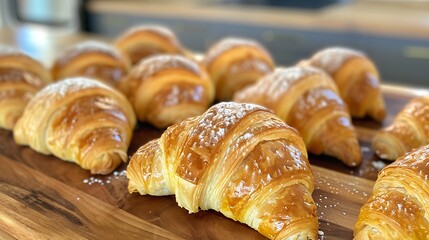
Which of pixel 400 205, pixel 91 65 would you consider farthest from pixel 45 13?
pixel 400 205

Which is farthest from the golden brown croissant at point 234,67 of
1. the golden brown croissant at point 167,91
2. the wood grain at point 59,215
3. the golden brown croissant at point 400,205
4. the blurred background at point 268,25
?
the blurred background at point 268,25

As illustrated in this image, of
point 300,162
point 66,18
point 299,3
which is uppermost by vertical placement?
point 300,162

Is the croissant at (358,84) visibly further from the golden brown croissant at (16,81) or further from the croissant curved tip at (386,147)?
the golden brown croissant at (16,81)

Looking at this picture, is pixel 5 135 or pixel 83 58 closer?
pixel 5 135

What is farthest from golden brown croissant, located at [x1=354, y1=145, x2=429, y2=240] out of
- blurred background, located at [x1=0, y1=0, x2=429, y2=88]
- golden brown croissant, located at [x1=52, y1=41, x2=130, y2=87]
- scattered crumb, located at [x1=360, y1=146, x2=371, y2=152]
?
blurred background, located at [x1=0, y1=0, x2=429, y2=88]

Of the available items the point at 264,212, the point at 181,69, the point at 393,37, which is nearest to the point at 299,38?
the point at 393,37

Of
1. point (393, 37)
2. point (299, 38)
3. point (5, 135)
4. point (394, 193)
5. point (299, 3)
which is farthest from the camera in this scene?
point (299, 3)

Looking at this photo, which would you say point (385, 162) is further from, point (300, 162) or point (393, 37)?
point (393, 37)
